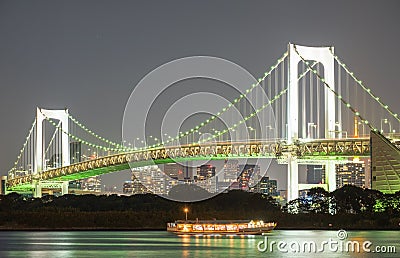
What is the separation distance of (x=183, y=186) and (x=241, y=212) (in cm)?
1484

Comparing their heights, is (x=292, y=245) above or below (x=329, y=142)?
below

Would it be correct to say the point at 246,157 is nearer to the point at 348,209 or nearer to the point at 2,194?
the point at 348,209

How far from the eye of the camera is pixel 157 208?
94.2 meters

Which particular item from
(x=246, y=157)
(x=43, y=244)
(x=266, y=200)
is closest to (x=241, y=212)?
(x=266, y=200)

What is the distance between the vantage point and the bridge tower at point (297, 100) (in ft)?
265

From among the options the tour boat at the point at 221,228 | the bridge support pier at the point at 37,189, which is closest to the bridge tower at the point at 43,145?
the bridge support pier at the point at 37,189

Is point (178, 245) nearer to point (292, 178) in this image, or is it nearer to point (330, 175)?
point (292, 178)

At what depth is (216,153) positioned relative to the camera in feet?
280

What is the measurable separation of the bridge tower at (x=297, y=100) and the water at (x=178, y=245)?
3932 millimetres

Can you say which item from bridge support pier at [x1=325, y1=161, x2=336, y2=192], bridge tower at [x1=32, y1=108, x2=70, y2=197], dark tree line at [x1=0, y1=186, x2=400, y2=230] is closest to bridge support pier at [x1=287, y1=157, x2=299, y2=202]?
dark tree line at [x1=0, y1=186, x2=400, y2=230]

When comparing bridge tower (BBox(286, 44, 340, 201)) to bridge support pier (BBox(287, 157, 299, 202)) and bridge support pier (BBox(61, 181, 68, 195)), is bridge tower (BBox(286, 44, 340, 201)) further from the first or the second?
bridge support pier (BBox(61, 181, 68, 195))

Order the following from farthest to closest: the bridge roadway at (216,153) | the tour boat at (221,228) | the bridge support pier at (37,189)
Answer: the bridge support pier at (37,189), the bridge roadway at (216,153), the tour boat at (221,228)

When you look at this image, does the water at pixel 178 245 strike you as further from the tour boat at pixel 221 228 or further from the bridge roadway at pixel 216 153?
the bridge roadway at pixel 216 153

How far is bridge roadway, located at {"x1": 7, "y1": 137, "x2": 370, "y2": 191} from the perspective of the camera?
80188 mm
